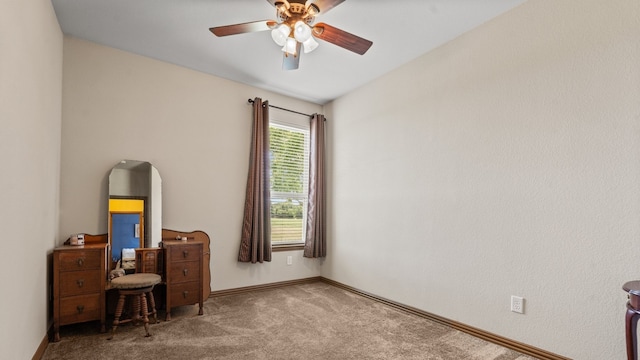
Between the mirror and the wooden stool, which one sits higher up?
the mirror

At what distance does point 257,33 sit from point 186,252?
2.18 metres

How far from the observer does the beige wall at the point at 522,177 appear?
2059mm

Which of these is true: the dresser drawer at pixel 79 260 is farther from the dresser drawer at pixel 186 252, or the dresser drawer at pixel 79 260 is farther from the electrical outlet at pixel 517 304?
the electrical outlet at pixel 517 304

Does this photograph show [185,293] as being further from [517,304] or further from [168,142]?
[517,304]

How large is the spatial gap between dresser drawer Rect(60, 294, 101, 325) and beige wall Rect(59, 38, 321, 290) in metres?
0.70

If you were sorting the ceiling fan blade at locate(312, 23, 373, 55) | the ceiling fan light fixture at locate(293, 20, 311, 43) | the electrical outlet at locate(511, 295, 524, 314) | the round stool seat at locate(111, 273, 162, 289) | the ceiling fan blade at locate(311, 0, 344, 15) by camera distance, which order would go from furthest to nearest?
the round stool seat at locate(111, 273, 162, 289) → the electrical outlet at locate(511, 295, 524, 314) → the ceiling fan blade at locate(312, 23, 373, 55) → the ceiling fan light fixture at locate(293, 20, 311, 43) → the ceiling fan blade at locate(311, 0, 344, 15)

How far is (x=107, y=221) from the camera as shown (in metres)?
3.13

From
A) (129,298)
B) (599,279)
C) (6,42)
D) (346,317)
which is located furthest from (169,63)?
(599,279)

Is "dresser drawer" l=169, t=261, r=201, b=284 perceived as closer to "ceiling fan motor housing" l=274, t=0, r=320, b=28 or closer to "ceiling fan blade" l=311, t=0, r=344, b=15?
"ceiling fan motor housing" l=274, t=0, r=320, b=28

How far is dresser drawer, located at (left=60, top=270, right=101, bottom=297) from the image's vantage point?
2.55 metres

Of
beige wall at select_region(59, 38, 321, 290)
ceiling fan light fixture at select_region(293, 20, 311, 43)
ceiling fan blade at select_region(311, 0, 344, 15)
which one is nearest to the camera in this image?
ceiling fan blade at select_region(311, 0, 344, 15)

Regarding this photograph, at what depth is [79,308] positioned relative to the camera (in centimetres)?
259

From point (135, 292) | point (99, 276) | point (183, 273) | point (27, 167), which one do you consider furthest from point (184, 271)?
point (27, 167)

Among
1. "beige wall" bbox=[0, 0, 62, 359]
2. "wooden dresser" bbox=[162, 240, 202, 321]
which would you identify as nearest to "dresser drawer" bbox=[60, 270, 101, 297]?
"beige wall" bbox=[0, 0, 62, 359]
